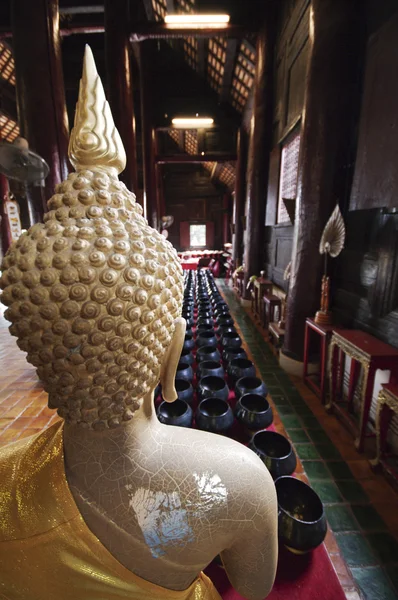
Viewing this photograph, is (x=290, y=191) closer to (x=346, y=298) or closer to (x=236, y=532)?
(x=346, y=298)

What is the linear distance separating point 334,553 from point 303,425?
1.12 metres

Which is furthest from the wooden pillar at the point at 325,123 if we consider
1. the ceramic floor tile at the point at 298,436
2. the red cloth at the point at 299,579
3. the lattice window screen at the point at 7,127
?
the lattice window screen at the point at 7,127

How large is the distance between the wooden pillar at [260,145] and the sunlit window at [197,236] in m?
10.7

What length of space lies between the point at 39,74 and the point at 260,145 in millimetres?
4357

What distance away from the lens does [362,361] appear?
2.11 metres

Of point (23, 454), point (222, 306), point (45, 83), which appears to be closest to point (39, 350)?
point (23, 454)

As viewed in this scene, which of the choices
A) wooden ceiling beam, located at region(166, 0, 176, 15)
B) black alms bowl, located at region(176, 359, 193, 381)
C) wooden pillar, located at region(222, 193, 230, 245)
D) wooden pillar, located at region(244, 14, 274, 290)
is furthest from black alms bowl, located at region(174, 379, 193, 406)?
wooden pillar, located at region(222, 193, 230, 245)

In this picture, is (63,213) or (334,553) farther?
(334,553)

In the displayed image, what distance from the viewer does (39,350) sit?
0.57 m

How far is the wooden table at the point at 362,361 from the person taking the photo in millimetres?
2031

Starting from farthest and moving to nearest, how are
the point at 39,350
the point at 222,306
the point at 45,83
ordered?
the point at 222,306
the point at 45,83
the point at 39,350

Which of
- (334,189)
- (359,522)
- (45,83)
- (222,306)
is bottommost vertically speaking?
(359,522)

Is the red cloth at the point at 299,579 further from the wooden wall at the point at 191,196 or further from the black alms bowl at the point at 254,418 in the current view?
the wooden wall at the point at 191,196

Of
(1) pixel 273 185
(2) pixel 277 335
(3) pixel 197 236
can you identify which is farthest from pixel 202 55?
(2) pixel 277 335
